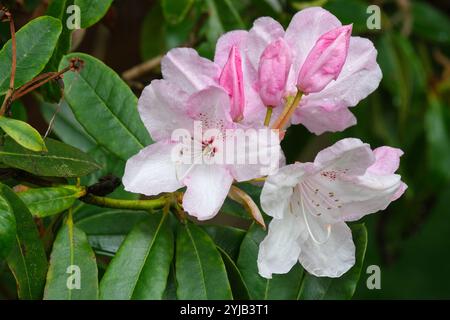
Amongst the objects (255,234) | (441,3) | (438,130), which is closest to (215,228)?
(255,234)

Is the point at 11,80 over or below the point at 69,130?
over

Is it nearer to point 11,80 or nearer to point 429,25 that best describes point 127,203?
point 11,80

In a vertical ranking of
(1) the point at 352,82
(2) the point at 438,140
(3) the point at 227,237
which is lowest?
(2) the point at 438,140

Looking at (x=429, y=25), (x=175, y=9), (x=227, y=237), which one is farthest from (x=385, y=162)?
(x=429, y=25)

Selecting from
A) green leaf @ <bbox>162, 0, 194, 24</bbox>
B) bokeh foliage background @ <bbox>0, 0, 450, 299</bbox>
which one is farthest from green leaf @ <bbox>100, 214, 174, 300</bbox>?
bokeh foliage background @ <bbox>0, 0, 450, 299</bbox>

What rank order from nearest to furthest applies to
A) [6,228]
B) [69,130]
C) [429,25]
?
[6,228]
[69,130]
[429,25]

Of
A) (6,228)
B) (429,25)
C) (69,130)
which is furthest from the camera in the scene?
(429,25)
